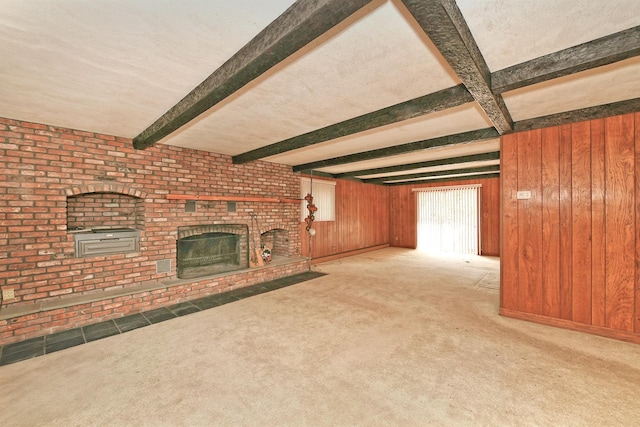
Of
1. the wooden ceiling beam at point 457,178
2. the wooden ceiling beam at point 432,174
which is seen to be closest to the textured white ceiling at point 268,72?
the wooden ceiling beam at point 432,174

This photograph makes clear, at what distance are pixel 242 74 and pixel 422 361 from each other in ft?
8.66

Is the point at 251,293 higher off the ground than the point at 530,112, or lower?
lower

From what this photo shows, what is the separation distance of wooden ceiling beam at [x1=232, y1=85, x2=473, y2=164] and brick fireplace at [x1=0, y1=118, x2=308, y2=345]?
52.6 inches

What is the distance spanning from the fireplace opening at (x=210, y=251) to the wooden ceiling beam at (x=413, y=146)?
2119 mm

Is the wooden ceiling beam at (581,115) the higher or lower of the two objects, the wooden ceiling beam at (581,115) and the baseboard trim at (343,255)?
the higher

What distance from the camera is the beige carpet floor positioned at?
5.63 feet

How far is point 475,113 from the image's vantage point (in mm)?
2926

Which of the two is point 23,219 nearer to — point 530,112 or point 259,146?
point 259,146

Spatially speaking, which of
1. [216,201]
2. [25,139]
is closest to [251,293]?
[216,201]

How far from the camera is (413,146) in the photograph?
13.5 feet

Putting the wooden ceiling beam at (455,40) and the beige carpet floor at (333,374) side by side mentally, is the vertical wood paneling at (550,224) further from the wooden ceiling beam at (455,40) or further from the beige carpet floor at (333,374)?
the wooden ceiling beam at (455,40)

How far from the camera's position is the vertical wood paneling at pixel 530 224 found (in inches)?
123

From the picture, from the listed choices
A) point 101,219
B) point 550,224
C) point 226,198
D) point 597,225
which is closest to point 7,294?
point 101,219

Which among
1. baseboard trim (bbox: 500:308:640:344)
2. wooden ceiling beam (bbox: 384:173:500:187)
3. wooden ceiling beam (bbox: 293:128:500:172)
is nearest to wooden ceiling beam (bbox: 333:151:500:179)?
wooden ceiling beam (bbox: 293:128:500:172)
